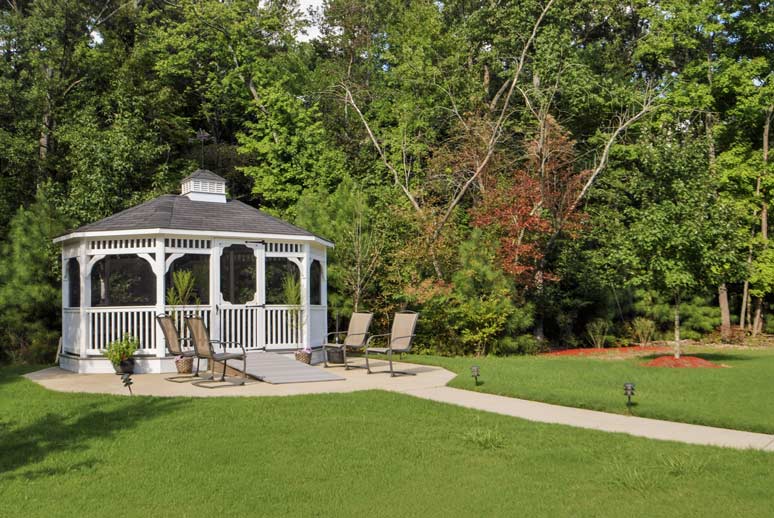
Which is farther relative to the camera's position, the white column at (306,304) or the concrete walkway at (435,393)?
the white column at (306,304)

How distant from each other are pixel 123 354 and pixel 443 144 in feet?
41.9

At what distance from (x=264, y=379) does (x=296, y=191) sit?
14028 millimetres

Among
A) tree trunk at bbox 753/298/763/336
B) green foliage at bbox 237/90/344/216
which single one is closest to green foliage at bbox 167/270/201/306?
green foliage at bbox 237/90/344/216

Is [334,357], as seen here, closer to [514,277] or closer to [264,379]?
[264,379]

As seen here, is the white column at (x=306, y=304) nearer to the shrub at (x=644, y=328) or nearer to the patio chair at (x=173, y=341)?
the patio chair at (x=173, y=341)

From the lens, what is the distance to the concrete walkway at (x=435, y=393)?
6.76 meters

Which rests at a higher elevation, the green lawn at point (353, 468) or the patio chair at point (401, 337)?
the patio chair at point (401, 337)

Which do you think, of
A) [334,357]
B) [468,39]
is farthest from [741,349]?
[468,39]

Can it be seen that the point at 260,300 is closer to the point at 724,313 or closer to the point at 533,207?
the point at 533,207

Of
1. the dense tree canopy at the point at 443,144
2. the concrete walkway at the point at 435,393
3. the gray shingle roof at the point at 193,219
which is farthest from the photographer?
the dense tree canopy at the point at 443,144

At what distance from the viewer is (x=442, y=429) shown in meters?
7.04

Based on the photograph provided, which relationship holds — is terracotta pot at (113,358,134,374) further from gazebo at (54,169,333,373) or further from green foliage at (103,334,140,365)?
gazebo at (54,169,333,373)

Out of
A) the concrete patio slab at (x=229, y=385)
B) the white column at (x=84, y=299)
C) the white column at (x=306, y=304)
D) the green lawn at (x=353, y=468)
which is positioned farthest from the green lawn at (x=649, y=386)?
the white column at (x=84, y=299)

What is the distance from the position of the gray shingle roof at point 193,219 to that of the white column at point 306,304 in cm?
54
